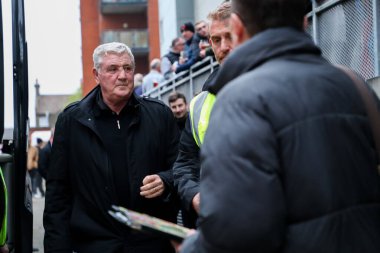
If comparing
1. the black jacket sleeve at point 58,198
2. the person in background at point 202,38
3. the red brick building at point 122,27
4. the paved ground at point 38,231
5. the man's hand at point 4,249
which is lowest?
the paved ground at point 38,231

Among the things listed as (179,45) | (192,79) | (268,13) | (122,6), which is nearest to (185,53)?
(192,79)

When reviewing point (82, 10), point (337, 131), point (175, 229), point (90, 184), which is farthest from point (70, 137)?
point (82, 10)

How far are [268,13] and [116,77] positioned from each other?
7.84 ft

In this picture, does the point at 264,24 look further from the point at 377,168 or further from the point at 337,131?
the point at 377,168

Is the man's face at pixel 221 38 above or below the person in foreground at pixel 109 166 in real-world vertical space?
above

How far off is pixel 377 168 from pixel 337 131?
0.26 meters

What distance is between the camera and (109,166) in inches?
179

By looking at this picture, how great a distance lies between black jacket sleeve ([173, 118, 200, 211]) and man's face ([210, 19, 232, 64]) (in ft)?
1.58

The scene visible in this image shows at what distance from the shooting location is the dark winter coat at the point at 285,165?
2244 mm

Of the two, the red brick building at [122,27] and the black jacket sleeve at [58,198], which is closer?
the black jacket sleeve at [58,198]

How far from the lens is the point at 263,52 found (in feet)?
8.05

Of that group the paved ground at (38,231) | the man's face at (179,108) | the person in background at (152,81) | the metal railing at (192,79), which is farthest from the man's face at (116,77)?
the person in background at (152,81)

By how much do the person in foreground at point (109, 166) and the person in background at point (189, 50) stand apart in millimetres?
7229

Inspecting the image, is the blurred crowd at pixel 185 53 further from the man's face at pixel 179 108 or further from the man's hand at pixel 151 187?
the man's hand at pixel 151 187
